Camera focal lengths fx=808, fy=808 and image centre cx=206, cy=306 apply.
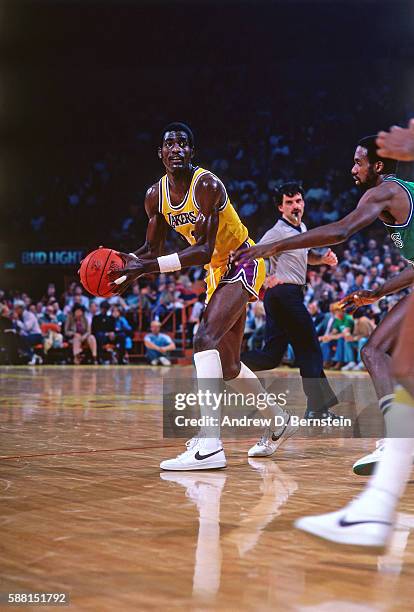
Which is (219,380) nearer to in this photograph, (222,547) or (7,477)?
(7,477)

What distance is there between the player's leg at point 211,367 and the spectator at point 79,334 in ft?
39.2

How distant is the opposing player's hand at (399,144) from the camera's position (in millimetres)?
2994

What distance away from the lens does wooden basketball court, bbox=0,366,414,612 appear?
2.26 m

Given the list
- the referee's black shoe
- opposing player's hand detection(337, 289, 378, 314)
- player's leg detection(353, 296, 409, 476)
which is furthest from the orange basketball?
the referee's black shoe

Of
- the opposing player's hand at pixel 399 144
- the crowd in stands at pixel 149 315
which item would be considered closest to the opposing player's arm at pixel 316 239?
the opposing player's hand at pixel 399 144

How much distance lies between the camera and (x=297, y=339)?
6.63m

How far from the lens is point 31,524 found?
3084 mm

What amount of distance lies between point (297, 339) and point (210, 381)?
2.11m

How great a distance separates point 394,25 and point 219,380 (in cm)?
2011

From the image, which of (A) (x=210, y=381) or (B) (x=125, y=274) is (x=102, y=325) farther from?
(B) (x=125, y=274)

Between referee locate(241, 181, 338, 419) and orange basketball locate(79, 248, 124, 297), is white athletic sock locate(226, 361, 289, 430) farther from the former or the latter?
referee locate(241, 181, 338, 419)

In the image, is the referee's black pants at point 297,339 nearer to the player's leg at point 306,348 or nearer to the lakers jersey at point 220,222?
the player's leg at point 306,348

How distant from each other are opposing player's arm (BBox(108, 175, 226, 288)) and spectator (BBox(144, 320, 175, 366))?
11095 mm

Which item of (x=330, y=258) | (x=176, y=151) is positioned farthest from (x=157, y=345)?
(x=176, y=151)
